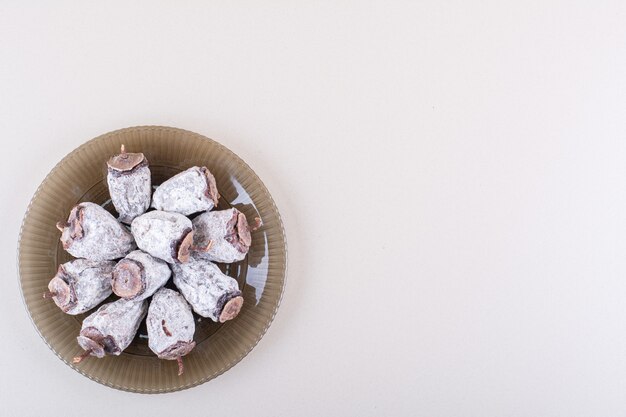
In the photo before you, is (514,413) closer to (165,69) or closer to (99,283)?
(99,283)

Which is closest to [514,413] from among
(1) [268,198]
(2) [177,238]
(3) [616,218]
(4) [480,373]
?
(4) [480,373]

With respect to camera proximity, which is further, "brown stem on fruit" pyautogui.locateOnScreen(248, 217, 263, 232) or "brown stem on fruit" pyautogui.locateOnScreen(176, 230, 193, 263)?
"brown stem on fruit" pyautogui.locateOnScreen(248, 217, 263, 232)

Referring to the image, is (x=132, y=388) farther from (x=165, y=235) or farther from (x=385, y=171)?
(x=385, y=171)

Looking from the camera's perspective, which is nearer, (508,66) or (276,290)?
(276,290)

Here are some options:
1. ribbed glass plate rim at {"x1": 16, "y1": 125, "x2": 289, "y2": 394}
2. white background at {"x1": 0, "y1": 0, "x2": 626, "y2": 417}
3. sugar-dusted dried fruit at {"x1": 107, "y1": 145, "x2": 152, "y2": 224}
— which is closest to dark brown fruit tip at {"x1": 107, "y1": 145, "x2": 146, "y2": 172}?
sugar-dusted dried fruit at {"x1": 107, "y1": 145, "x2": 152, "y2": 224}

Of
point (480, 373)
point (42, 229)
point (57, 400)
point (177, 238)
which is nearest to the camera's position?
point (177, 238)

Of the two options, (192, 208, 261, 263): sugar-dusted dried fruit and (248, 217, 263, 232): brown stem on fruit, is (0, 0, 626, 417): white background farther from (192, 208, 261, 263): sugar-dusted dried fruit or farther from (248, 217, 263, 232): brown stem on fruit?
(192, 208, 261, 263): sugar-dusted dried fruit

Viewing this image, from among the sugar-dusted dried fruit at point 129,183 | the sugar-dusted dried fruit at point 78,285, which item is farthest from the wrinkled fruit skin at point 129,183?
the sugar-dusted dried fruit at point 78,285
